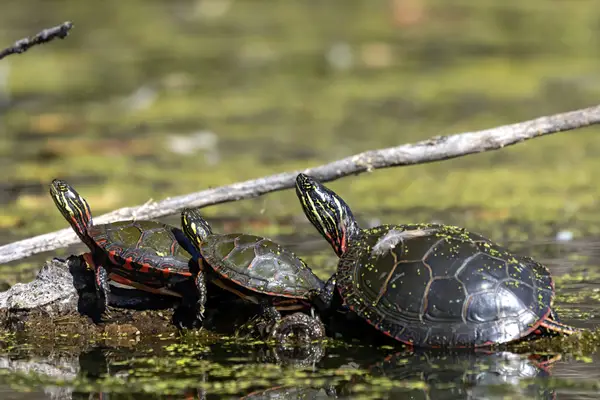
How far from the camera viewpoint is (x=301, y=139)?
9.12 m

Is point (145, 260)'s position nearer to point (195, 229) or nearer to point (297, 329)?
point (195, 229)

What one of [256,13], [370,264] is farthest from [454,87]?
[370,264]

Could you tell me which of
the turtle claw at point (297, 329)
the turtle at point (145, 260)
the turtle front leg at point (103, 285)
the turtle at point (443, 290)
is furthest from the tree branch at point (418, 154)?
the turtle claw at point (297, 329)

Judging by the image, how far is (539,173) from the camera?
7.75 metres

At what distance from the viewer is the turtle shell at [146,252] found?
12.9ft

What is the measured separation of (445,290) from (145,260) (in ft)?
3.79

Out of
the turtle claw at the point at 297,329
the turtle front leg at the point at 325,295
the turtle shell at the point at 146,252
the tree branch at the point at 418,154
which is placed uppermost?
the tree branch at the point at 418,154

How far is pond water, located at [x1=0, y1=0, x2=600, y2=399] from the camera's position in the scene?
3492mm

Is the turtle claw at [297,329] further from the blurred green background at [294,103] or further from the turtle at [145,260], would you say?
the blurred green background at [294,103]

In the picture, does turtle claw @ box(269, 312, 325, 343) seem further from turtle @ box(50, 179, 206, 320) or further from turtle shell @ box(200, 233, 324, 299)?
turtle @ box(50, 179, 206, 320)

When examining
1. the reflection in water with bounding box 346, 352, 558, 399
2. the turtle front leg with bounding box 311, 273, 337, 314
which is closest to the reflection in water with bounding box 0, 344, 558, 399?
the reflection in water with bounding box 346, 352, 558, 399

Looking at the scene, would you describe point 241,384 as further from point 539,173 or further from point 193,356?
point 539,173

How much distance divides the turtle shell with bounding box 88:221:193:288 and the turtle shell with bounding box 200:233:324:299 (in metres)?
0.14

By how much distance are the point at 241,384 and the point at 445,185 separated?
4.31 meters
